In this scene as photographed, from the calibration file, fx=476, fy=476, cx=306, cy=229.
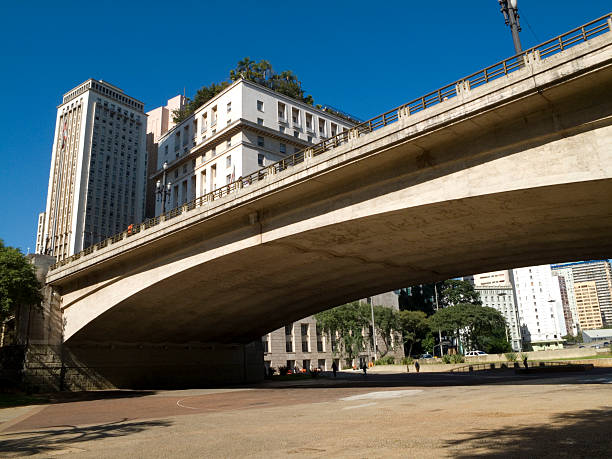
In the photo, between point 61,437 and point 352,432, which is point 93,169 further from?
point 352,432

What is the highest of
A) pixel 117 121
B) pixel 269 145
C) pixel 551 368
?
pixel 117 121

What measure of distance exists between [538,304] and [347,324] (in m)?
132

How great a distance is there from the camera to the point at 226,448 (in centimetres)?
1041

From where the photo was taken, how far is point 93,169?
438ft

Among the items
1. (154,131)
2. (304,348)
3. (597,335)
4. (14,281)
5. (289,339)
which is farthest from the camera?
(154,131)

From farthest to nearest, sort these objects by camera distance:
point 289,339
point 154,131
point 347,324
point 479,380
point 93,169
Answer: point 154,131
point 93,169
point 347,324
point 289,339
point 479,380

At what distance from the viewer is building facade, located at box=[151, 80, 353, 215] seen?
59.1 metres

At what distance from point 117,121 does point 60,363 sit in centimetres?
11756

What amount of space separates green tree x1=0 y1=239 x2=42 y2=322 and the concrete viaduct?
3.30 m

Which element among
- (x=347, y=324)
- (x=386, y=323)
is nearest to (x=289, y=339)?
(x=347, y=324)

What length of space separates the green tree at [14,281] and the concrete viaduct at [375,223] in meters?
3.30

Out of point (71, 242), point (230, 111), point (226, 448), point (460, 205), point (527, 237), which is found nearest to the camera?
point (226, 448)

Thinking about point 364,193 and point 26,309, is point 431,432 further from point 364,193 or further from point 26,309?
point 26,309

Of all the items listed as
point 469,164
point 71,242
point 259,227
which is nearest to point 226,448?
point 469,164
